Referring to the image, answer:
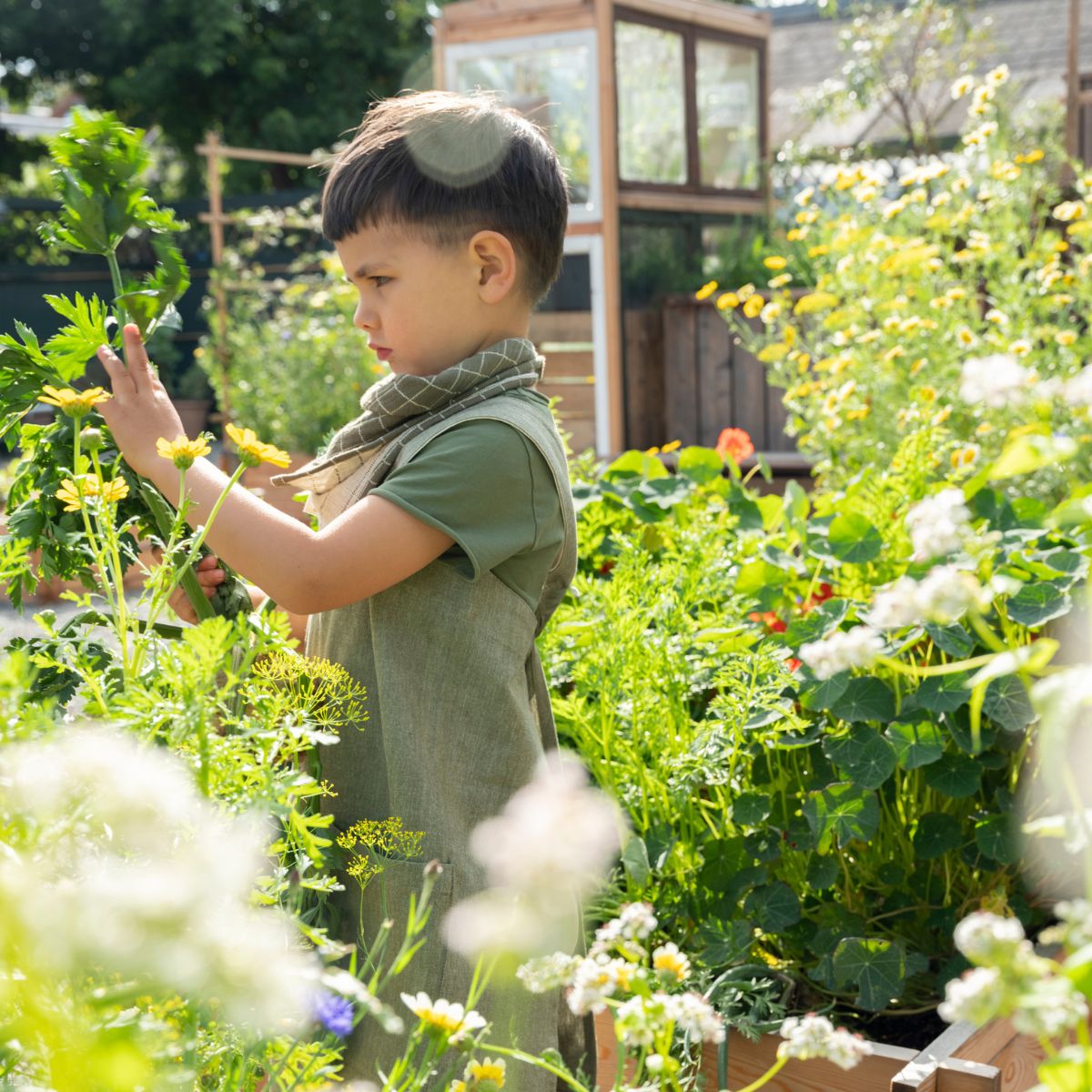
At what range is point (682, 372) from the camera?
6938 mm

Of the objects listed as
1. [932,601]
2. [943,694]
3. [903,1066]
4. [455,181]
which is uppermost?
[455,181]

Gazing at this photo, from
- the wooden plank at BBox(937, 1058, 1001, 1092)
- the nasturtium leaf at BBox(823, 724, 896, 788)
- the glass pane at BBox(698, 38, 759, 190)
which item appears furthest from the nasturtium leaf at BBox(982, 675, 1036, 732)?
the glass pane at BBox(698, 38, 759, 190)

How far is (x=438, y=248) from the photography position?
47.0 inches

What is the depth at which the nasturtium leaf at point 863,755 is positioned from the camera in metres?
1.56

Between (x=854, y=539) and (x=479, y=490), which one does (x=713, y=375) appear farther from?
(x=479, y=490)

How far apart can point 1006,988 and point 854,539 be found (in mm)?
1376

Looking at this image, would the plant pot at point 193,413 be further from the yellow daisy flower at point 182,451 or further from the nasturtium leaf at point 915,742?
the yellow daisy flower at point 182,451

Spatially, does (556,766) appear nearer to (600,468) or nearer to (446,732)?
(446,732)

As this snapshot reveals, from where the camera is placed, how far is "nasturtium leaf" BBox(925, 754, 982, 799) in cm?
161

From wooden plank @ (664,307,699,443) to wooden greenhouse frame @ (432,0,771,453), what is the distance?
0.30m

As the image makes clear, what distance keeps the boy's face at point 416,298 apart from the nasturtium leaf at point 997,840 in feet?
2.94

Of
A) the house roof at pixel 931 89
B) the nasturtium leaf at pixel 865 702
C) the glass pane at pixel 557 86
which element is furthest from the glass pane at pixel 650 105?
the nasturtium leaf at pixel 865 702

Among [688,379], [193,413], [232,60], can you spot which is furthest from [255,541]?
[232,60]

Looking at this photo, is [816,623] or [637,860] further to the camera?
[816,623]
